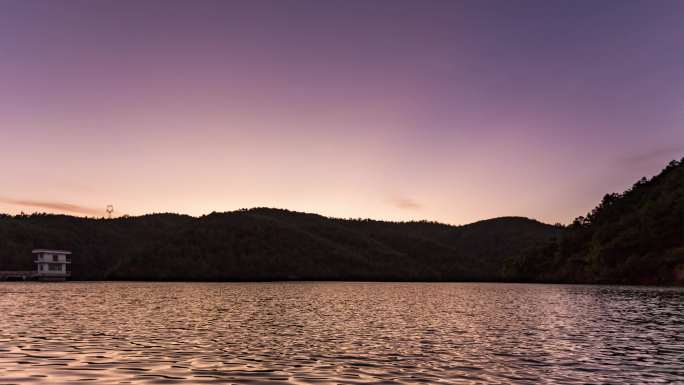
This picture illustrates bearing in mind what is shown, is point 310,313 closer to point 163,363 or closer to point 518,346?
A: point 518,346

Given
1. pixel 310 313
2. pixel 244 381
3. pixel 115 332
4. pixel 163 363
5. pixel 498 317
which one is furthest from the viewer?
pixel 310 313

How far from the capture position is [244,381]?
2689 cm

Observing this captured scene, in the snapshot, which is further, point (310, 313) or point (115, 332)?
point (310, 313)

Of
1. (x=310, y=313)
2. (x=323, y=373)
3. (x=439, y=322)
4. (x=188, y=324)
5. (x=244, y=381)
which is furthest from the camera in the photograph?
(x=310, y=313)

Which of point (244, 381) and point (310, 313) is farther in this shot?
point (310, 313)

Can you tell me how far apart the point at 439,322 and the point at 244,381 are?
35853mm

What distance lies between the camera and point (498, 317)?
65688mm

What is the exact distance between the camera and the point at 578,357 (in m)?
35.2

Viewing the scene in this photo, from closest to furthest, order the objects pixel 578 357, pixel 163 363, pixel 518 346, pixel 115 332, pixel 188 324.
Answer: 1. pixel 163 363
2. pixel 578 357
3. pixel 518 346
4. pixel 115 332
5. pixel 188 324

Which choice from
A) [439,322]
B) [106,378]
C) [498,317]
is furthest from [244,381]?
[498,317]

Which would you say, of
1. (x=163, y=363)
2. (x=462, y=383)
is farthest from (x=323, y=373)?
(x=163, y=363)

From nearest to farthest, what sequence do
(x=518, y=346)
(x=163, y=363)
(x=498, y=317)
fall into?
(x=163, y=363) < (x=518, y=346) < (x=498, y=317)

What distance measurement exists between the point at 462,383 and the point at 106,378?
635 inches

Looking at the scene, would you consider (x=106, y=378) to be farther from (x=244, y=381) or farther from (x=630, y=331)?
(x=630, y=331)
